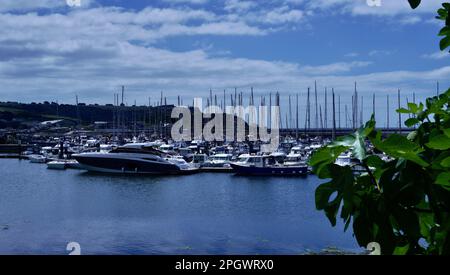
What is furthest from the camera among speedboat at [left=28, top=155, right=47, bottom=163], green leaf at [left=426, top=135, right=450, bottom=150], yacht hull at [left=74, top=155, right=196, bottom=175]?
speedboat at [left=28, top=155, right=47, bottom=163]

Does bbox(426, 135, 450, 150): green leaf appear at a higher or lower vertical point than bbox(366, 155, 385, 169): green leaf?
higher

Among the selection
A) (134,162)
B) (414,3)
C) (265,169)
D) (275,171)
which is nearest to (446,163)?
(414,3)

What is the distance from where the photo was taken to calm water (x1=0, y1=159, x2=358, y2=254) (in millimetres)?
28891

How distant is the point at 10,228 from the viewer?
113ft

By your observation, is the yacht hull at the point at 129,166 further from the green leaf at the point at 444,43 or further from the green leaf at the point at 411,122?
the green leaf at the point at 444,43

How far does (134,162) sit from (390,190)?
245 feet

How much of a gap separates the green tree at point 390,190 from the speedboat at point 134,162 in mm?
73000

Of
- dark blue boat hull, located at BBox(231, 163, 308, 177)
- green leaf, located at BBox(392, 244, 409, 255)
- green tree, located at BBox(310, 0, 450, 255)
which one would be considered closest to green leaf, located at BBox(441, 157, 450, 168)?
green tree, located at BBox(310, 0, 450, 255)

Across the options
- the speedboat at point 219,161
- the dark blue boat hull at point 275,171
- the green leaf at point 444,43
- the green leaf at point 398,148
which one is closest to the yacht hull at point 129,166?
the speedboat at point 219,161

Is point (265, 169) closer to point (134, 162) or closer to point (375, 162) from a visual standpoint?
point (134, 162)

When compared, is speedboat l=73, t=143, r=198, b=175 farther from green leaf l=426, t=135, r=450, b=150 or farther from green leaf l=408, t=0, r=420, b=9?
green leaf l=408, t=0, r=420, b=9
